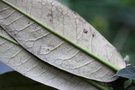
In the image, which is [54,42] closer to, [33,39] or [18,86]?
[33,39]

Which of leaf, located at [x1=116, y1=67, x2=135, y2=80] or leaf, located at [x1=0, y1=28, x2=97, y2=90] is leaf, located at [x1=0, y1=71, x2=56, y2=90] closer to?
leaf, located at [x1=0, y1=28, x2=97, y2=90]

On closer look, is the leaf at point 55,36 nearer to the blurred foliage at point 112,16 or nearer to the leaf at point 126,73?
the leaf at point 126,73

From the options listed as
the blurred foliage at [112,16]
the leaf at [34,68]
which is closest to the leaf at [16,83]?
the leaf at [34,68]

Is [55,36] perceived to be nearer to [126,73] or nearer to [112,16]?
[126,73]

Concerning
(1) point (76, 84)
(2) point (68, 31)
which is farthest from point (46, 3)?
(1) point (76, 84)

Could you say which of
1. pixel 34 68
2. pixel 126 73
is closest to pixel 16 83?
pixel 34 68

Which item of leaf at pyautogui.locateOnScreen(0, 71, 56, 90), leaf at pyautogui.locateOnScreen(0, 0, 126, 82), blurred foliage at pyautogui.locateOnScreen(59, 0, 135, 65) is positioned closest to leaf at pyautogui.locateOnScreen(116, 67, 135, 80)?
leaf at pyautogui.locateOnScreen(0, 0, 126, 82)
